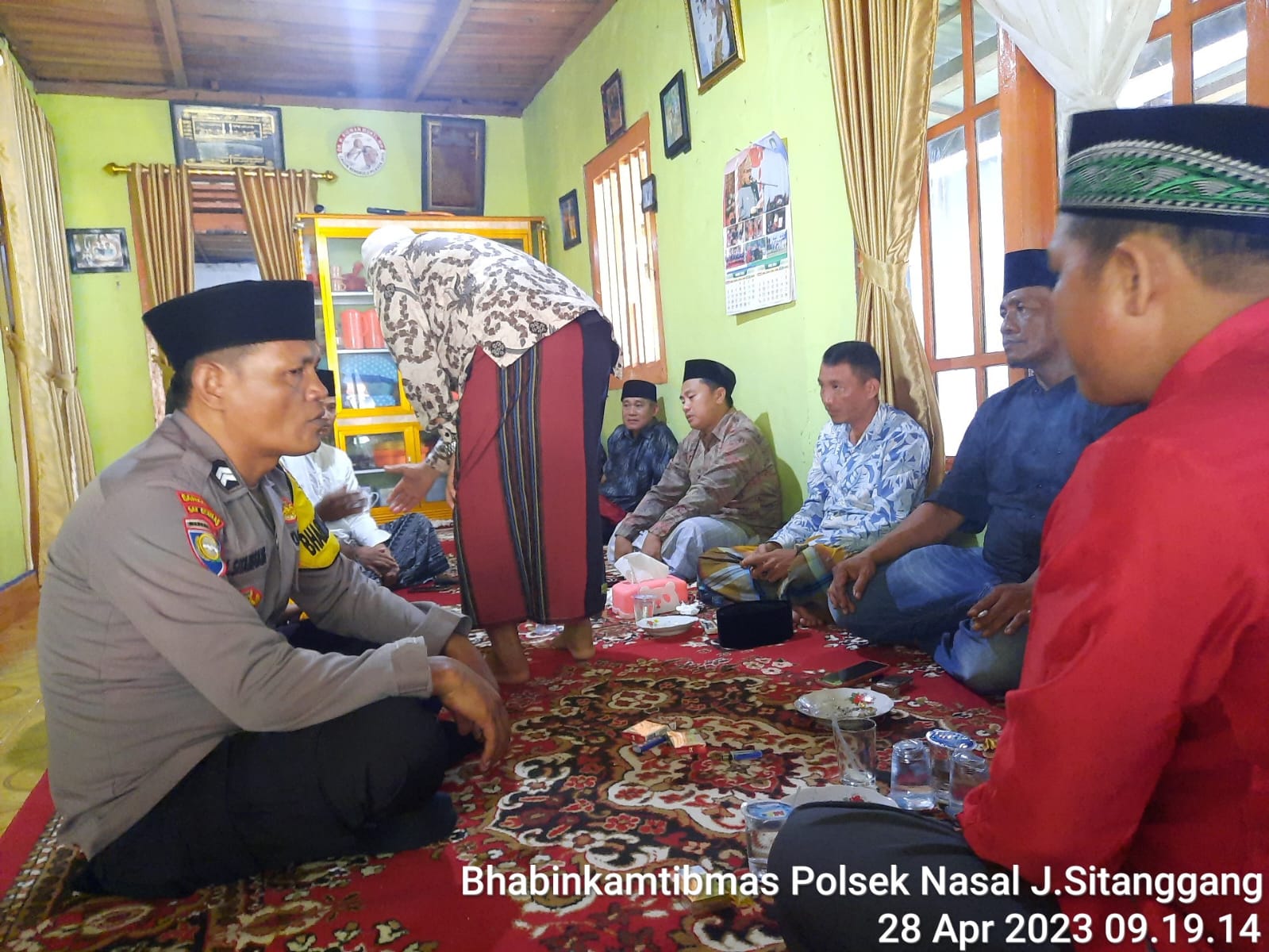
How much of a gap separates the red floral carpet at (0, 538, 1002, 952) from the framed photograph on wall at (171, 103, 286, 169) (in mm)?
5290

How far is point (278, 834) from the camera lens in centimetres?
130

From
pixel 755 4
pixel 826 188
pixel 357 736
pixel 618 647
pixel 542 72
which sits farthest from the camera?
pixel 542 72

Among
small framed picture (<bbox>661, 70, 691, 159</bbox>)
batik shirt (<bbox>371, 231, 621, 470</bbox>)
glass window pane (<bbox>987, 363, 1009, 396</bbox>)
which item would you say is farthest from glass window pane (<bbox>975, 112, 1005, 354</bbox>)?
small framed picture (<bbox>661, 70, 691, 159</bbox>)

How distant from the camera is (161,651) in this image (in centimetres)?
118

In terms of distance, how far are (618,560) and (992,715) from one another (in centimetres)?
164

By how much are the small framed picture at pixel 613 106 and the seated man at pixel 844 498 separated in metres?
2.72

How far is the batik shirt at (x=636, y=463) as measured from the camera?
445 cm

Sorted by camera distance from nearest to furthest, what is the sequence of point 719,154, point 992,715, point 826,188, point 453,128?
point 992,715 < point 826,188 < point 719,154 < point 453,128

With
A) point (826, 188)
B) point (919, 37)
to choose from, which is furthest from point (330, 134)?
point (919, 37)

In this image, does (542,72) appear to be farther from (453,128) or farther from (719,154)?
(719,154)

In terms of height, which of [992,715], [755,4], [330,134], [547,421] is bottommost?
[992,715]

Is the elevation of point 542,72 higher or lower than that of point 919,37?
higher

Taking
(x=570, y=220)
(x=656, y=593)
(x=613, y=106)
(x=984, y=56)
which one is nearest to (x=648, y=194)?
(x=613, y=106)

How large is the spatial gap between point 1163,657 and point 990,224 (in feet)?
8.07
